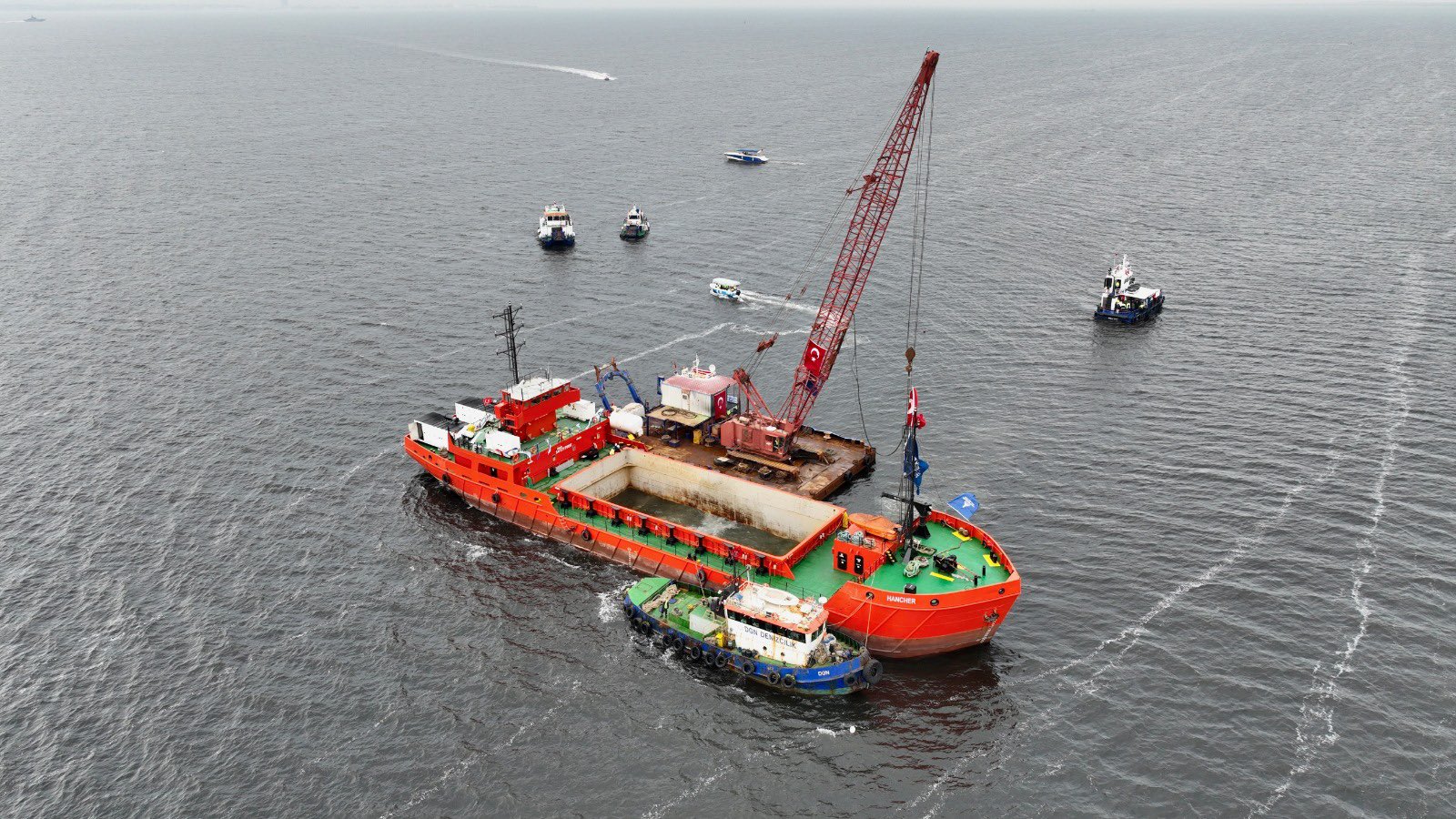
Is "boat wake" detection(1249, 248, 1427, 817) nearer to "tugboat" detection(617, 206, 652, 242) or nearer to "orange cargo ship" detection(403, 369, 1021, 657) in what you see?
"orange cargo ship" detection(403, 369, 1021, 657)

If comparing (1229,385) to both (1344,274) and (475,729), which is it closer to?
(1344,274)

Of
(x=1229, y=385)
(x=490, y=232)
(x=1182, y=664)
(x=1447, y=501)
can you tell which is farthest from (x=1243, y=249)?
(x=490, y=232)

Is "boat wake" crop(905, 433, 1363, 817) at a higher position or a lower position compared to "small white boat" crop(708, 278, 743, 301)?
lower

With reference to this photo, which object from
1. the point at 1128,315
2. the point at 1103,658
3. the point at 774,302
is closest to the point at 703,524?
the point at 1103,658

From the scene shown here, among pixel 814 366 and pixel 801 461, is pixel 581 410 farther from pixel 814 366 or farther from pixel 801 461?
pixel 814 366

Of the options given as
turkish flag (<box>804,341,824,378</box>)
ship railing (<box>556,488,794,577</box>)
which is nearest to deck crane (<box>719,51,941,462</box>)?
turkish flag (<box>804,341,824,378</box>)

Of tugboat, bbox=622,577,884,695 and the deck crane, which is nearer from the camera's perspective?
tugboat, bbox=622,577,884,695
